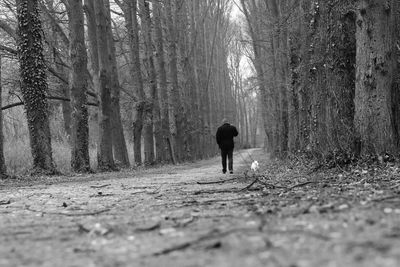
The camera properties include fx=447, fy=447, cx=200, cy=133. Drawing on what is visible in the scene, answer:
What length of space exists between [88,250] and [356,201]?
283 centimetres

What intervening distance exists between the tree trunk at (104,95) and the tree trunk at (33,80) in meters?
3.51

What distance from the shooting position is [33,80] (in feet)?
47.3

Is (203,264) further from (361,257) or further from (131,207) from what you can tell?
(131,207)

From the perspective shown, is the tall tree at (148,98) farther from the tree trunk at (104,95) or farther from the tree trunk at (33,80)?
the tree trunk at (33,80)

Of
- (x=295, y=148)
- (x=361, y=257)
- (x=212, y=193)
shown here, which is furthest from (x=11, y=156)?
(x=361, y=257)

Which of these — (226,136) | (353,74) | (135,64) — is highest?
(135,64)

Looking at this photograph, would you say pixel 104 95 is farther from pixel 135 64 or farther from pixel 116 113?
pixel 135 64

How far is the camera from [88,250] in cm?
327

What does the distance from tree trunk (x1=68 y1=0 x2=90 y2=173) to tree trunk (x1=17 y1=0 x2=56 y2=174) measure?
1798 mm

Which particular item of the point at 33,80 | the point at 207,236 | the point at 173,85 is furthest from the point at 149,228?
the point at 173,85

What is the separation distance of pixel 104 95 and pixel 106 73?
92 cm

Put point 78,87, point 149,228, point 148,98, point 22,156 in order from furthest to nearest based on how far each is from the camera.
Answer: point 148,98 < point 22,156 < point 78,87 < point 149,228

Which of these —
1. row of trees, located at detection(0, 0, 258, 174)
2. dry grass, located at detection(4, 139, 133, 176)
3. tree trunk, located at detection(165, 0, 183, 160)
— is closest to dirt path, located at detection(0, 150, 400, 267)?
row of trees, located at detection(0, 0, 258, 174)

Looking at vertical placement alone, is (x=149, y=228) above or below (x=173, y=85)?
below
